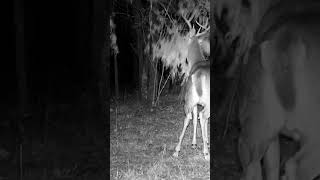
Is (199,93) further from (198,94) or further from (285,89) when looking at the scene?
(285,89)

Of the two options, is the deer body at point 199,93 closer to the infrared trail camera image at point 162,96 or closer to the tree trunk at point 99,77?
the infrared trail camera image at point 162,96

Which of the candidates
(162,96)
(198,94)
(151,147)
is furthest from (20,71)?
(162,96)

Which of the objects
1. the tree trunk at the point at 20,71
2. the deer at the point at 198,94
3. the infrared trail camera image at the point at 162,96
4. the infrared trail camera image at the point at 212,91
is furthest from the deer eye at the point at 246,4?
the deer at the point at 198,94

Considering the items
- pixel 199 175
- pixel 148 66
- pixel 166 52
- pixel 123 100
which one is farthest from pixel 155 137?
pixel 123 100

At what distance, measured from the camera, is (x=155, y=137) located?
5.38m

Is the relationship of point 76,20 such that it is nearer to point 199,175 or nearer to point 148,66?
point 199,175

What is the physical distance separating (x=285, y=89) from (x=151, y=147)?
2.85 m

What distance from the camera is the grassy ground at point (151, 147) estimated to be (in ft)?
12.6

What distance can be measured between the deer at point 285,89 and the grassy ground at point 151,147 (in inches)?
59.9

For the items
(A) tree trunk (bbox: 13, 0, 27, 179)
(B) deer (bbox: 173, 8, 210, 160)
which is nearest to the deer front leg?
→ (A) tree trunk (bbox: 13, 0, 27, 179)

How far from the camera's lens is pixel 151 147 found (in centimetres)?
484

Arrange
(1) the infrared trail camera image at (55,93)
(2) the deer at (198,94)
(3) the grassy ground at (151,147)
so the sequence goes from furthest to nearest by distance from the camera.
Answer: (2) the deer at (198,94), (3) the grassy ground at (151,147), (1) the infrared trail camera image at (55,93)

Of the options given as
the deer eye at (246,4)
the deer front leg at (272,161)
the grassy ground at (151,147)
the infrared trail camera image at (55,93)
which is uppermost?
the deer eye at (246,4)

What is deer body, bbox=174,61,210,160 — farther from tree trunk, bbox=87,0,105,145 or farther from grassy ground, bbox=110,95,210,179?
tree trunk, bbox=87,0,105,145
